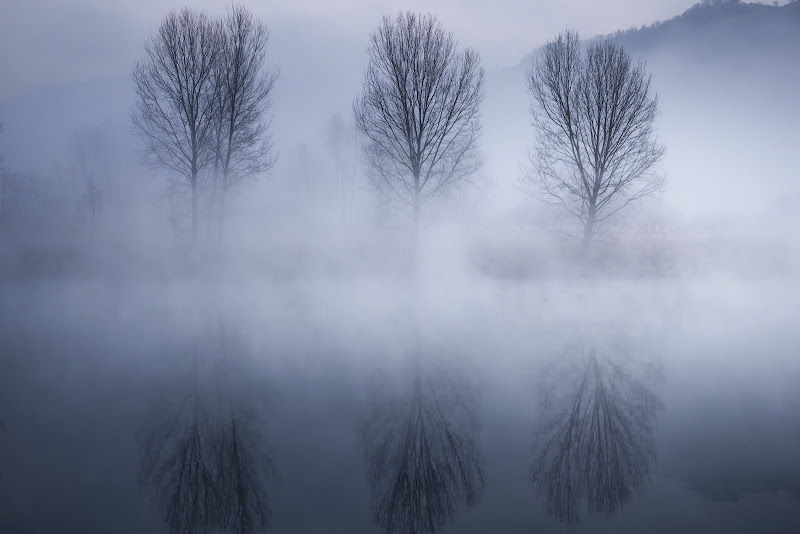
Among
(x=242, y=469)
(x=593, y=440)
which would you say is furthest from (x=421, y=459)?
(x=593, y=440)

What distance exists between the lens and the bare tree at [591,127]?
20.4 metres

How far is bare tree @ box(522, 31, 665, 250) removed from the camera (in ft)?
66.8

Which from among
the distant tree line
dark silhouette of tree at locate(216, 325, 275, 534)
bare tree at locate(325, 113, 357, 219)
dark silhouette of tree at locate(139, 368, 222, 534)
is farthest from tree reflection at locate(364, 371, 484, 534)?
bare tree at locate(325, 113, 357, 219)

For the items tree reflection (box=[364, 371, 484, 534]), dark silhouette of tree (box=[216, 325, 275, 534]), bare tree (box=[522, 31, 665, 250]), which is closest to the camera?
dark silhouette of tree (box=[216, 325, 275, 534])

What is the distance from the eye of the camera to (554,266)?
22359mm

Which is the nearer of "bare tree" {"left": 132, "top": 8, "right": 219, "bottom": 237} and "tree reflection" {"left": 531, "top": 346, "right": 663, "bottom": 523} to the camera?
"tree reflection" {"left": 531, "top": 346, "right": 663, "bottom": 523}

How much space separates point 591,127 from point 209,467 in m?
21.2

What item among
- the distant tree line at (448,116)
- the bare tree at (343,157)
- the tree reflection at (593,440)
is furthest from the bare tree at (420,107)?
the bare tree at (343,157)

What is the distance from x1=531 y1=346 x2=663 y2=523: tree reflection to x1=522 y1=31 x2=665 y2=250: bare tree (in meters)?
15.0

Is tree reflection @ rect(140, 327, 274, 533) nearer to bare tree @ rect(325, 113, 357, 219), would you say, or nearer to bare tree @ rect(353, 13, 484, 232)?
bare tree @ rect(353, 13, 484, 232)

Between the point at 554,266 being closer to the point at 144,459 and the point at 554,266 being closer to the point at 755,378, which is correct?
the point at 755,378

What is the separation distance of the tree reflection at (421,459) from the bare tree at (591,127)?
56.4 feet

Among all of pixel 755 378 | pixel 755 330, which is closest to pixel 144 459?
pixel 755 378

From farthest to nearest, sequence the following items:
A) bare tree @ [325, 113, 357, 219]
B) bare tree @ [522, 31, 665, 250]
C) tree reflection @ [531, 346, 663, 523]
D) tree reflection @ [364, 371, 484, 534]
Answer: bare tree @ [325, 113, 357, 219]
bare tree @ [522, 31, 665, 250]
tree reflection @ [531, 346, 663, 523]
tree reflection @ [364, 371, 484, 534]
